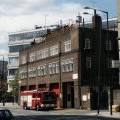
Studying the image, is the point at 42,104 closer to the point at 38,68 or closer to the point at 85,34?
the point at 85,34

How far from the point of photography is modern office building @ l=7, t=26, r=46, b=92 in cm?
13825

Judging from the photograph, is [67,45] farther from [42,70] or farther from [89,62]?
[42,70]

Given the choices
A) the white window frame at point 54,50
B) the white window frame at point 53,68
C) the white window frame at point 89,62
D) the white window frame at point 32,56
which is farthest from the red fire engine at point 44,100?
the white window frame at point 32,56

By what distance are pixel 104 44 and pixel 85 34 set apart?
439cm

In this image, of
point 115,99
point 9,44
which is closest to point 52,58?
point 115,99

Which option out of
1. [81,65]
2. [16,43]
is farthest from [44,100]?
[16,43]

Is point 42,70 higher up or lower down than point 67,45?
lower down

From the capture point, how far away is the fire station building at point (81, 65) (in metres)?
70.6

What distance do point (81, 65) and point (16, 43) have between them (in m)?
73.9

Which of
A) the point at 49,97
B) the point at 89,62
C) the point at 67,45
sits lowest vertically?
the point at 49,97

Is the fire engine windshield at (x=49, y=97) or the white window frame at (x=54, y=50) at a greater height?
the white window frame at (x=54, y=50)

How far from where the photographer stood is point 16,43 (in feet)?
470

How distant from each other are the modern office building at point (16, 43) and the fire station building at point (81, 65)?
5313 cm

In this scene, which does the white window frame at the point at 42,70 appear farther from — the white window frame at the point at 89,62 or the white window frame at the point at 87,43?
the white window frame at the point at 87,43
